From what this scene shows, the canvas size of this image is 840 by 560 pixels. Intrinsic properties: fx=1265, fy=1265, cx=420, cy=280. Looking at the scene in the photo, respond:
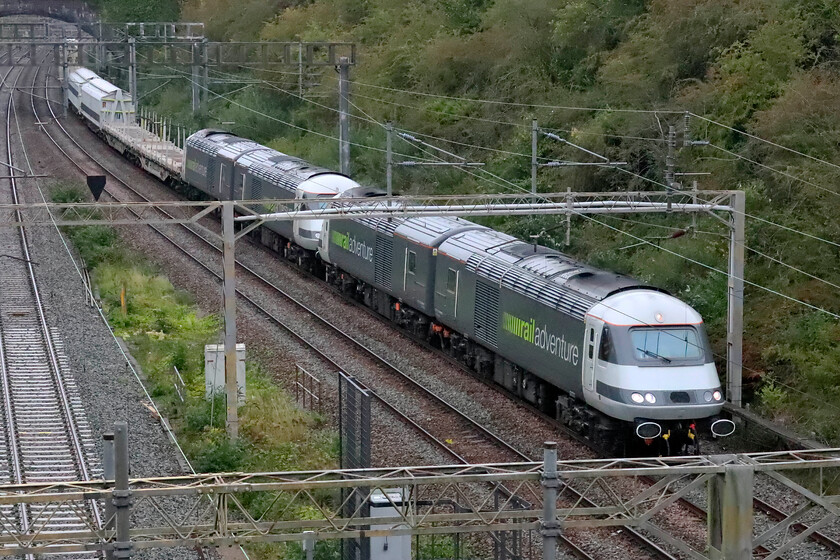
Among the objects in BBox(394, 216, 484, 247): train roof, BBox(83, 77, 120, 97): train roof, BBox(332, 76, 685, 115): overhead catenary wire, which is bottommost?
BBox(83, 77, 120, 97): train roof

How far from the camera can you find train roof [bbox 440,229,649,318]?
2048 cm

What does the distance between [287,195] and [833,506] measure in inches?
978

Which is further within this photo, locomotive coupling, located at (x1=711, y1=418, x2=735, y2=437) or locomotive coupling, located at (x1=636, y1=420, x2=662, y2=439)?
locomotive coupling, located at (x1=711, y1=418, x2=735, y2=437)

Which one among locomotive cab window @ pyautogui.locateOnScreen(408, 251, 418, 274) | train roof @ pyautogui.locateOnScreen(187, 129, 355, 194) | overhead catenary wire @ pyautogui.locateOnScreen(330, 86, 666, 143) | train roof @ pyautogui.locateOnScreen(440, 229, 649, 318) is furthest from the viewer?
train roof @ pyautogui.locateOnScreen(187, 129, 355, 194)

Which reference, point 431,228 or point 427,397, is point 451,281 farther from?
point 427,397

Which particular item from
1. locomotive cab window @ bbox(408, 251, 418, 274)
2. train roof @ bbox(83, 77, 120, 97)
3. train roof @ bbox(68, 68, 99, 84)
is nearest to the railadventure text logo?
locomotive cab window @ bbox(408, 251, 418, 274)

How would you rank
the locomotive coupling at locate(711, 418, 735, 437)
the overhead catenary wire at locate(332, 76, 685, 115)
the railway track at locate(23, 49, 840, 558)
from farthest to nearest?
1. the overhead catenary wire at locate(332, 76, 685, 115)
2. the locomotive coupling at locate(711, 418, 735, 437)
3. the railway track at locate(23, 49, 840, 558)

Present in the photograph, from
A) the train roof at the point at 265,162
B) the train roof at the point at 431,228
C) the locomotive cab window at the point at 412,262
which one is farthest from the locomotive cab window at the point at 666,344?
the train roof at the point at 265,162

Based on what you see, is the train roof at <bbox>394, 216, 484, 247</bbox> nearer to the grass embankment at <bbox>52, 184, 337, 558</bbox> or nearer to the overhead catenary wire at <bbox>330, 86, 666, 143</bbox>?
the grass embankment at <bbox>52, 184, 337, 558</bbox>

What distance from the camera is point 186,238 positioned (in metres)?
40.4

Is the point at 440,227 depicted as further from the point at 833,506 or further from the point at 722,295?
the point at 833,506

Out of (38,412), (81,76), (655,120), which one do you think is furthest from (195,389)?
(81,76)

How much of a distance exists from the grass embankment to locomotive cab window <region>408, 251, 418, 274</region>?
407 cm

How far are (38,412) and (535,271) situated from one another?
9.00m
